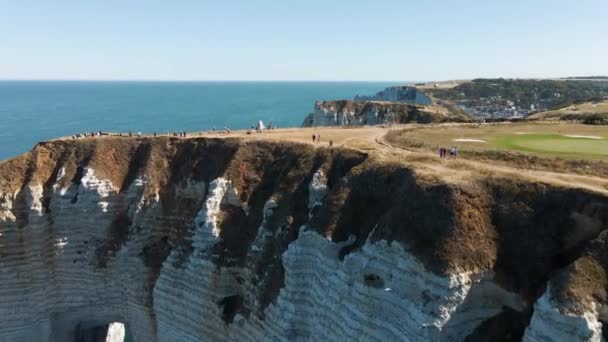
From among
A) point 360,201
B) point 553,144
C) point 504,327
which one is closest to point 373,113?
point 553,144

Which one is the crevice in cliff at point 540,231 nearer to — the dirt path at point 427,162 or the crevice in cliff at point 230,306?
the dirt path at point 427,162

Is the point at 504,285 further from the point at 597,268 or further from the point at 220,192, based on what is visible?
the point at 220,192

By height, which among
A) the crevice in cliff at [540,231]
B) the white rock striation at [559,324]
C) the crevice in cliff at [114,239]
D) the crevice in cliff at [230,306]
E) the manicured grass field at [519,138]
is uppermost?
the manicured grass field at [519,138]

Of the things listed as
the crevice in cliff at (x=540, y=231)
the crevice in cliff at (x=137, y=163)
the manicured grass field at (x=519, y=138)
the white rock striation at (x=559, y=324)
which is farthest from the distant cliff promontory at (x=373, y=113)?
the white rock striation at (x=559, y=324)

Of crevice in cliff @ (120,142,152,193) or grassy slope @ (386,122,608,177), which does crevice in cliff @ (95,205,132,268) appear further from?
grassy slope @ (386,122,608,177)

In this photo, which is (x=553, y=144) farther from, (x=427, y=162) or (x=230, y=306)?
(x=230, y=306)

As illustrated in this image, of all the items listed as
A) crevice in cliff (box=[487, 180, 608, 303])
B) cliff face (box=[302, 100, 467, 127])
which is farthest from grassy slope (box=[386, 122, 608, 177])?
cliff face (box=[302, 100, 467, 127])

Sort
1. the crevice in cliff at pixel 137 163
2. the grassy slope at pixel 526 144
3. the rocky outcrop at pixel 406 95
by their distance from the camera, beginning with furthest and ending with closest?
the rocky outcrop at pixel 406 95 → the crevice in cliff at pixel 137 163 → the grassy slope at pixel 526 144
